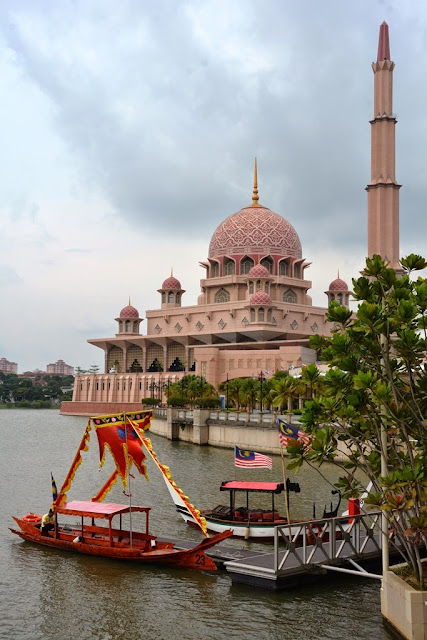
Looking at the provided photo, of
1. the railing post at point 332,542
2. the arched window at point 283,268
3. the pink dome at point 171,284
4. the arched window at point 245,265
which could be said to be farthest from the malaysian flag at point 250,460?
the pink dome at point 171,284

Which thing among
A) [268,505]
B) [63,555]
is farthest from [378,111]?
[63,555]

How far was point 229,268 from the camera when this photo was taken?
10544 cm

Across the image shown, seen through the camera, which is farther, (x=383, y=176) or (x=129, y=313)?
(x=129, y=313)

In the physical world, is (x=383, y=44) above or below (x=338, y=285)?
above

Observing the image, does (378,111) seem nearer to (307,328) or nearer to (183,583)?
(307,328)

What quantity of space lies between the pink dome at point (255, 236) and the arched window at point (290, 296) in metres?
5.04

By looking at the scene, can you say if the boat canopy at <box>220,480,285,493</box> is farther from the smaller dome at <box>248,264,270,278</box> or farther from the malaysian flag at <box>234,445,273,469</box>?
the smaller dome at <box>248,264,270,278</box>

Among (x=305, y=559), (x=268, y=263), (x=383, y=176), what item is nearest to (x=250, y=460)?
(x=305, y=559)

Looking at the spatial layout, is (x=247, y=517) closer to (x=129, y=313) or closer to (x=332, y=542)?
(x=332, y=542)

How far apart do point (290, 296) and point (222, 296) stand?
886cm

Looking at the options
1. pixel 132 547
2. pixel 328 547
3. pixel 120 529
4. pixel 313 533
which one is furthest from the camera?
pixel 120 529

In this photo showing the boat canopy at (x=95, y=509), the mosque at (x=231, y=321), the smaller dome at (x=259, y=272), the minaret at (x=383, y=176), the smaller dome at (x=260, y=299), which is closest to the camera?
the boat canopy at (x=95, y=509)

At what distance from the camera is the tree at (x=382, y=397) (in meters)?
16.3

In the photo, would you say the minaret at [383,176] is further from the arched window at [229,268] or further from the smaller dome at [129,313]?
the smaller dome at [129,313]
